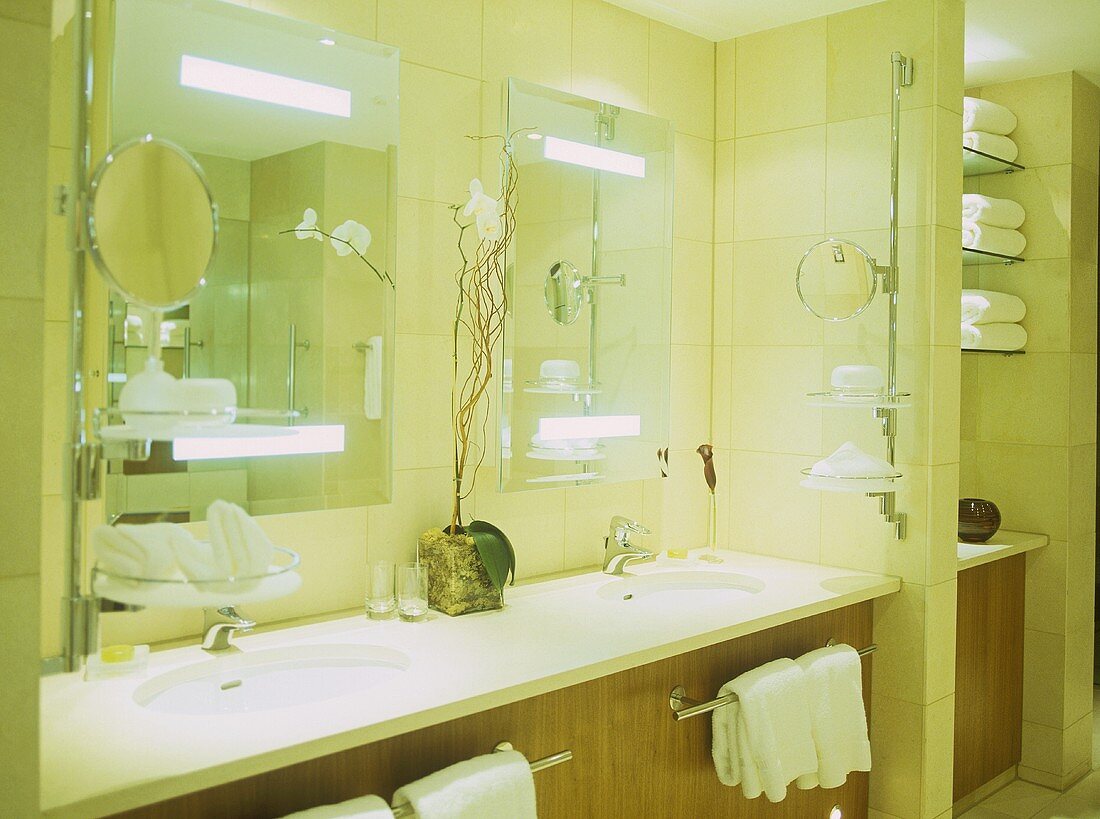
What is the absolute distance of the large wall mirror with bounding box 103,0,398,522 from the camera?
5.32ft

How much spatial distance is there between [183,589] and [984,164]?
3.07m

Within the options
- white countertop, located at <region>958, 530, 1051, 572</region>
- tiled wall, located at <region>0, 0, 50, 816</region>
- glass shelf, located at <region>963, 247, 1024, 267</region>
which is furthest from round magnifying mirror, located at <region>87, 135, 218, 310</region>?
glass shelf, located at <region>963, 247, 1024, 267</region>

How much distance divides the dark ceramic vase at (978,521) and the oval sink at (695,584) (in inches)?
41.4

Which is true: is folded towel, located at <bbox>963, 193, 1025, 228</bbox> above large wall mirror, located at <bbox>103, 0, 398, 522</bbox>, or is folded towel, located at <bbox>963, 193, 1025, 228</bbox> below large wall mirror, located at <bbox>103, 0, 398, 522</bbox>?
above

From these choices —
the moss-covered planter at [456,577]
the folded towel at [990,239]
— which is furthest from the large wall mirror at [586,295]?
the folded towel at [990,239]

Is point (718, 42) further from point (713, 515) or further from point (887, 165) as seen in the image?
point (713, 515)

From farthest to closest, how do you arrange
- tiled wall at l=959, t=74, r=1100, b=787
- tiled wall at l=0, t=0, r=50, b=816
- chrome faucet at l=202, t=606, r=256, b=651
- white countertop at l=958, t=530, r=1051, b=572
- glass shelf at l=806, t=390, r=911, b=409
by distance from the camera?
1. tiled wall at l=959, t=74, r=1100, b=787
2. white countertop at l=958, t=530, r=1051, b=572
3. glass shelf at l=806, t=390, r=911, b=409
4. chrome faucet at l=202, t=606, r=256, b=651
5. tiled wall at l=0, t=0, r=50, b=816

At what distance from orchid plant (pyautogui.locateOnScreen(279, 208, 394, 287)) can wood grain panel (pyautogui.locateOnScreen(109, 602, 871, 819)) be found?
908 millimetres

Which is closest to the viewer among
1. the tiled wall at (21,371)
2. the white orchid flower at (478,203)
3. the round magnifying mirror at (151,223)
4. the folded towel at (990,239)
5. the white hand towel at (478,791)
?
the tiled wall at (21,371)

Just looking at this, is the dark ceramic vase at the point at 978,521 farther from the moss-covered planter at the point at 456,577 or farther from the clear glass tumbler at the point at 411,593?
the clear glass tumbler at the point at 411,593

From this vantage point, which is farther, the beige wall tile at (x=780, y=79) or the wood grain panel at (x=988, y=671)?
the wood grain panel at (x=988, y=671)

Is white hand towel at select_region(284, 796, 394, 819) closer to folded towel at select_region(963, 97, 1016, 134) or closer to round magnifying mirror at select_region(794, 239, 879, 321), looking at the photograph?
round magnifying mirror at select_region(794, 239, 879, 321)

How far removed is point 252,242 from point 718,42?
5.70 feet

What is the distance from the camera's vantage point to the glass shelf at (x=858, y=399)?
2342mm
